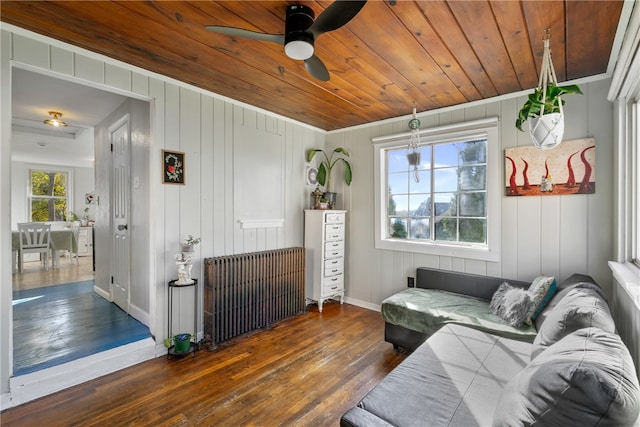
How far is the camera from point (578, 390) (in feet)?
2.80

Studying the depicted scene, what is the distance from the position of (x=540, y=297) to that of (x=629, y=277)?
0.61m

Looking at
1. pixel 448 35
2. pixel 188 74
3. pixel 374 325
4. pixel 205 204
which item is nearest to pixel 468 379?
pixel 374 325

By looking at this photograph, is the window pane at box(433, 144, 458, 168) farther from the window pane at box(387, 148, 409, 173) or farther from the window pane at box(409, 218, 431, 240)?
the window pane at box(409, 218, 431, 240)

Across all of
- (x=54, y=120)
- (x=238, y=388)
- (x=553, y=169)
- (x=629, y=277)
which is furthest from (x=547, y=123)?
(x=54, y=120)

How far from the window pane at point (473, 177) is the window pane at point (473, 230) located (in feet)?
1.23

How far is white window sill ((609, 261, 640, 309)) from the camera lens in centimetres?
144

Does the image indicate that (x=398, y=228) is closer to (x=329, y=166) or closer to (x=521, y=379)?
(x=329, y=166)

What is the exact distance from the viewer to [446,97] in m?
3.03

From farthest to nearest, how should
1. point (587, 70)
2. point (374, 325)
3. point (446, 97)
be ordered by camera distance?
point (374, 325)
point (446, 97)
point (587, 70)

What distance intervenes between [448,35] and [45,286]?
595 cm

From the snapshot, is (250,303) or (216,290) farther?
(250,303)

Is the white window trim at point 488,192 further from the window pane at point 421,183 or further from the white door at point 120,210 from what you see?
the white door at point 120,210

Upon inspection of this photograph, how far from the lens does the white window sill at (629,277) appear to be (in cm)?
144

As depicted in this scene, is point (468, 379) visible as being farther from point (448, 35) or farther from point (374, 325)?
point (448, 35)
